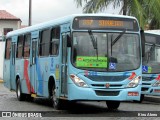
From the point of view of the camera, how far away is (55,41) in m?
16.1

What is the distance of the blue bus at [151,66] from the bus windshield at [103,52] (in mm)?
5436

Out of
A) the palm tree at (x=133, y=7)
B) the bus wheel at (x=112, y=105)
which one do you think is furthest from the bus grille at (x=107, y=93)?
the palm tree at (x=133, y=7)

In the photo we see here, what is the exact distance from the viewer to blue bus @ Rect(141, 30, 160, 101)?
20.1 m

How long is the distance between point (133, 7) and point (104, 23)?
528 inches

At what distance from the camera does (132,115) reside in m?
14.6

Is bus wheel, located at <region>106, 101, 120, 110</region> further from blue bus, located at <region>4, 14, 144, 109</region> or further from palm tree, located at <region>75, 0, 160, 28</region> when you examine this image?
palm tree, located at <region>75, 0, 160, 28</region>

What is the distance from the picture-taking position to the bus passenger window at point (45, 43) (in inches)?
668

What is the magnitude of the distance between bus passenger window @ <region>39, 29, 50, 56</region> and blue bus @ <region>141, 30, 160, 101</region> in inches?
184

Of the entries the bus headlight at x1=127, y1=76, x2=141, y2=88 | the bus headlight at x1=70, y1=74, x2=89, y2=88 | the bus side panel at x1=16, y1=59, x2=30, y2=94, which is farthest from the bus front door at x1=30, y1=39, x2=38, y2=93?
the bus headlight at x1=127, y1=76, x2=141, y2=88

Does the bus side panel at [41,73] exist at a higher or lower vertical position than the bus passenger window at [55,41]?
lower

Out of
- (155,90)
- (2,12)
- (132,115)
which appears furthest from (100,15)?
(2,12)

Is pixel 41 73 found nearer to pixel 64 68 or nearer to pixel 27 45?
pixel 27 45

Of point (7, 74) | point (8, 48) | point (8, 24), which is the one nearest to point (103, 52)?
point (8, 48)

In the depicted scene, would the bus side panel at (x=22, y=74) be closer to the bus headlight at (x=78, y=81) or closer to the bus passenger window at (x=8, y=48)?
the bus passenger window at (x=8, y=48)
